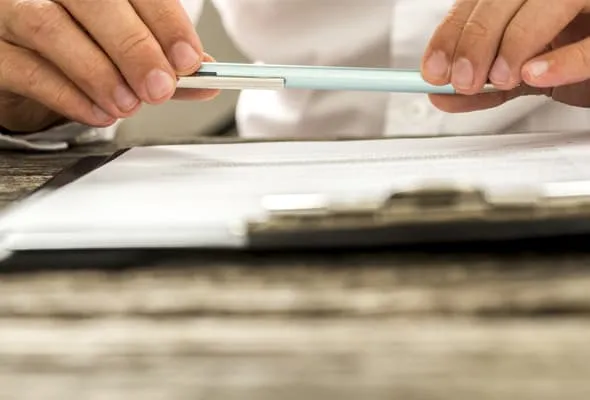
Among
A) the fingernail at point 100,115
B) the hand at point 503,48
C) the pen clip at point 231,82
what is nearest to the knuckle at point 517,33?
the hand at point 503,48

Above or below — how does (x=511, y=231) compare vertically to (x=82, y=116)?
below

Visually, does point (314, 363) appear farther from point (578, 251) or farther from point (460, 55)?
point (460, 55)

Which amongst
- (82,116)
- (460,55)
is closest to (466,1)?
(460,55)

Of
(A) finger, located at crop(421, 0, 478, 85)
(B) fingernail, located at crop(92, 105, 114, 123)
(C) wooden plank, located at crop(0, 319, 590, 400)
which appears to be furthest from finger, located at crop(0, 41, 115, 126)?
(C) wooden plank, located at crop(0, 319, 590, 400)

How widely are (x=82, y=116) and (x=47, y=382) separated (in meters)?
0.30

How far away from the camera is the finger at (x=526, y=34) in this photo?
356mm

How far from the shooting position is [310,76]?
35 centimetres

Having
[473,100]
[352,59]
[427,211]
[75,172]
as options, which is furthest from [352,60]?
[427,211]

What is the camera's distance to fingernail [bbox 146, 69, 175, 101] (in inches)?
14.3

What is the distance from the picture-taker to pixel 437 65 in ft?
1.15

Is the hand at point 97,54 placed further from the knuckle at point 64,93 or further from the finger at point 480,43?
the finger at point 480,43

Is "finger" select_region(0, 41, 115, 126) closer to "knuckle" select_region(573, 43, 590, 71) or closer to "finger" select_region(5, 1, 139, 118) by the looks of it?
"finger" select_region(5, 1, 139, 118)

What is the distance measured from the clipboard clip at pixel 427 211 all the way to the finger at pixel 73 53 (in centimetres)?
22

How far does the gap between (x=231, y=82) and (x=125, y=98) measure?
2.8 inches
